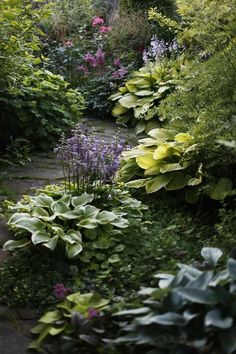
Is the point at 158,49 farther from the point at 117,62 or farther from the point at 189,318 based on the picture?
the point at 189,318

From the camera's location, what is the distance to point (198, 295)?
212cm

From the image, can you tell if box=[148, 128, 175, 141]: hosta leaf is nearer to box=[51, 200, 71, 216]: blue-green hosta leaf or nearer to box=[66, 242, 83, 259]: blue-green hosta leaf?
box=[51, 200, 71, 216]: blue-green hosta leaf

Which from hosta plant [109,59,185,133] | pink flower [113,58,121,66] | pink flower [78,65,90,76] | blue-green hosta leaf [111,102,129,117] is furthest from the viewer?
pink flower [78,65,90,76]

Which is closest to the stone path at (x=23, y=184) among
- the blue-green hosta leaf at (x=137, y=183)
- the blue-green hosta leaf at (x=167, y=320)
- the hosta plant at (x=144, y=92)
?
the hosta plant at (x=144, y=92)

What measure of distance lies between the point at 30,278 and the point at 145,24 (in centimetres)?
632

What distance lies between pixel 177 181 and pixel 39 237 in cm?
127

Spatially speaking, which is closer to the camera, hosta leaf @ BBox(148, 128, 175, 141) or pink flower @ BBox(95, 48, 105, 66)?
hosta leaf @ BBox(148, 128, 175, 141)

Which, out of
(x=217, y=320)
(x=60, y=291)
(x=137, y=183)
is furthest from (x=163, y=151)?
(x=217, y=320)

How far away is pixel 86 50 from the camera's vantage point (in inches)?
344

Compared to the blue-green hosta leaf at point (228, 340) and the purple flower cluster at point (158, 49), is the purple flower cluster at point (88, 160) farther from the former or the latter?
the purple flower cluster at point (158, 49)

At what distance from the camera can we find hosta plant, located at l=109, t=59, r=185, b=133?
22.0ft

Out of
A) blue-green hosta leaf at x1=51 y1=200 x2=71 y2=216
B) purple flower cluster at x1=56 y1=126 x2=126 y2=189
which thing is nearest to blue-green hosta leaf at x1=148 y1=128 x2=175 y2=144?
purple flower cluster at x1=56 y1=126 x2=126 y2=189

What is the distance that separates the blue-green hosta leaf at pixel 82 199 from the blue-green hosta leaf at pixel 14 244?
18.1 inches

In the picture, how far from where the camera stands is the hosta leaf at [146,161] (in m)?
4.16
